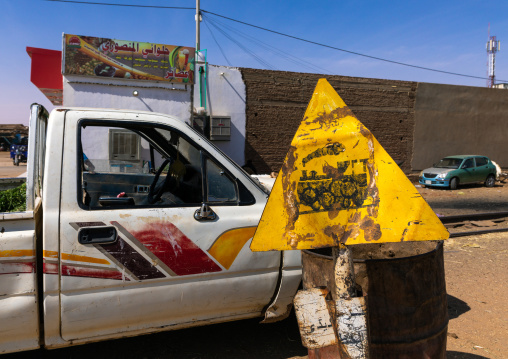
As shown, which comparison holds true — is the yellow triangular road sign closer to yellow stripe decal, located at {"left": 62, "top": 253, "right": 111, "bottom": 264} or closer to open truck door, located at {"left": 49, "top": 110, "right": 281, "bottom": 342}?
open truck door, located at {"left": 49, "top": 110, "right": 281, "bottom": 342}

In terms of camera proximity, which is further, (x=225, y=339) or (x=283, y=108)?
(x=283, y=108)

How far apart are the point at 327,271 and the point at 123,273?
129cm

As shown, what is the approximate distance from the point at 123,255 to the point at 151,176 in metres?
1.71

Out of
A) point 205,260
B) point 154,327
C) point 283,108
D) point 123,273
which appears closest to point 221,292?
point 205,260

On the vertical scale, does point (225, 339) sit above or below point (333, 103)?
below

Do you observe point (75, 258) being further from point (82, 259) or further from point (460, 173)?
point (460, 173)

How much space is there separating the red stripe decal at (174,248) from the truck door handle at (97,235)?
13 cm

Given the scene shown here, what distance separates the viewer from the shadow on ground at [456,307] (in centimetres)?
411

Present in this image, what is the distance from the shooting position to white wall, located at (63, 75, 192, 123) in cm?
1412

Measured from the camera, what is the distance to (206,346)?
342cm

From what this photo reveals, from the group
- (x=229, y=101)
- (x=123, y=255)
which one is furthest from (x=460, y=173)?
(x=123, y=255)

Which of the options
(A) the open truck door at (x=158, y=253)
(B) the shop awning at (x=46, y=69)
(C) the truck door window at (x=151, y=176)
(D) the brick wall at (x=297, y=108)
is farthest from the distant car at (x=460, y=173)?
(A) the open truck door at (x=158, y=253)

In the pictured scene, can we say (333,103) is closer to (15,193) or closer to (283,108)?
(15,193)

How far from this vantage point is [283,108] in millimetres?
18406
